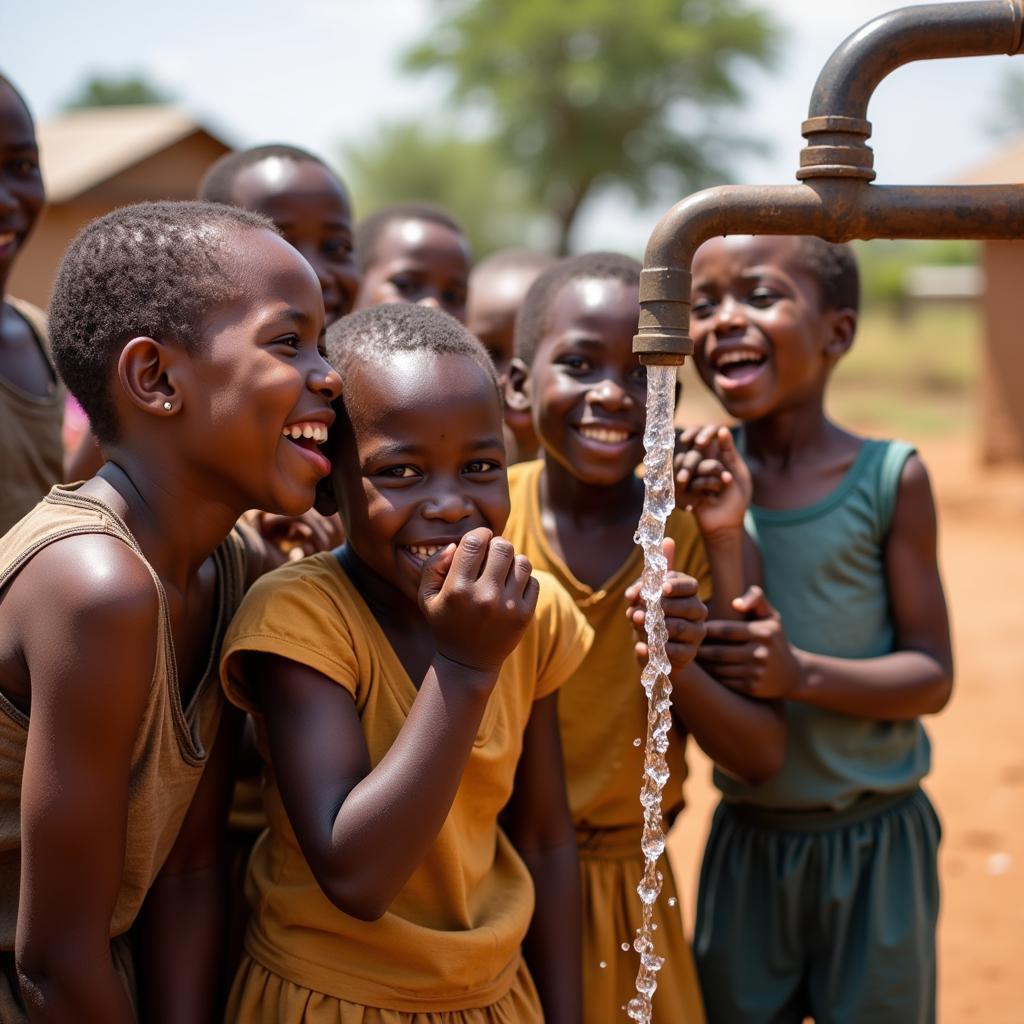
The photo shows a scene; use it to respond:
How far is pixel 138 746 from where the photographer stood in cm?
142

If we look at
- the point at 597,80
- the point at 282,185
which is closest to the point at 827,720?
the point at 282,185

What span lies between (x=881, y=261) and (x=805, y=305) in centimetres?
3786

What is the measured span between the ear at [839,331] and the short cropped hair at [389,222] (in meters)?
1.18

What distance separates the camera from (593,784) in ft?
6.55

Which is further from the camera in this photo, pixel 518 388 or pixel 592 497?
pixel 518 388

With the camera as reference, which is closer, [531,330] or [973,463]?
[531,330]

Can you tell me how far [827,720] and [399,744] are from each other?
3.25 ft

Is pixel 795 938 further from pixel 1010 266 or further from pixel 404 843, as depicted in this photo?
pixel 1010 266

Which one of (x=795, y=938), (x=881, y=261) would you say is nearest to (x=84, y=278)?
(x=795, y=938)

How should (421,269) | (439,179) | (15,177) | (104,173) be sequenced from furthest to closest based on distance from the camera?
(439,179) → (104,173) → (421,269) → (15,177)

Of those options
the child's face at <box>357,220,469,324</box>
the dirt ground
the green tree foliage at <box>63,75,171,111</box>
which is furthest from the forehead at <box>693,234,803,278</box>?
the green tree foliage at <box>63,75,171,111</box>

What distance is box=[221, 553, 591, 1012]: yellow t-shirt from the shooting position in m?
1.52

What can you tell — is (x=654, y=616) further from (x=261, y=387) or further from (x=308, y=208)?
(x=308, y=208)

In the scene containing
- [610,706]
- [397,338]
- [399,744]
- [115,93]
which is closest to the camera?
[399,744]
